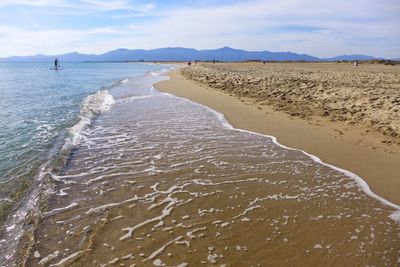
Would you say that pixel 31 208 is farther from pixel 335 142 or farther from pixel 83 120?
pixel 83 120

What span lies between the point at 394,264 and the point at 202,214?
318 cm

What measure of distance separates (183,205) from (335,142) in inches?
247

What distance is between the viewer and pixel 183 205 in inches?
281

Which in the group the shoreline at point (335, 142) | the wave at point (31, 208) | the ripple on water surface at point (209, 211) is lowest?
the wave at point (31, 208)

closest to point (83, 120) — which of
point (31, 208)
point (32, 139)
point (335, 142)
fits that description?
point (32, 139)

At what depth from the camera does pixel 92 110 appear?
1934cm

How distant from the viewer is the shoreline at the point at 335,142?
8328mm

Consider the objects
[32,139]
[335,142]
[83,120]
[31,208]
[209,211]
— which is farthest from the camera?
[83,120]

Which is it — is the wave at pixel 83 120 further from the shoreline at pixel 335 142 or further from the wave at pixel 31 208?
the shoreline at pixel 335 142

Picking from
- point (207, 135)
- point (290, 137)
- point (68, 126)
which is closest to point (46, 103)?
point (68, 126)

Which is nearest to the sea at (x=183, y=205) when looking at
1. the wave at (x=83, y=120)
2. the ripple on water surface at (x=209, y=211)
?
the ripple on water surface at (x=209, y=211)

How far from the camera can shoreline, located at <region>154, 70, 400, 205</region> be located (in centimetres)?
833

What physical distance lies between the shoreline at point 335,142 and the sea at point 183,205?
41 centimetres

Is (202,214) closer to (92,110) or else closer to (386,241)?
(386,241)
